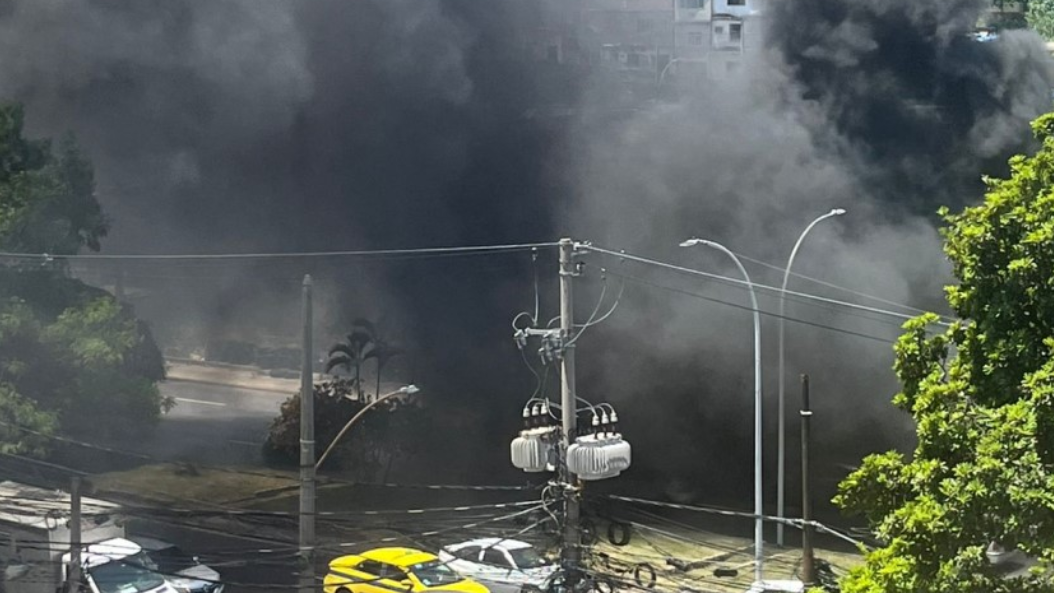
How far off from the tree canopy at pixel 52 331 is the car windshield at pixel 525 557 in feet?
33.9

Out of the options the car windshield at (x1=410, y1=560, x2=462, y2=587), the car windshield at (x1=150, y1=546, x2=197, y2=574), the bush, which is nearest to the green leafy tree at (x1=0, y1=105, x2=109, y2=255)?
the bush

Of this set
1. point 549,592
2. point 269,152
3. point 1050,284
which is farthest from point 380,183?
point 1050,284

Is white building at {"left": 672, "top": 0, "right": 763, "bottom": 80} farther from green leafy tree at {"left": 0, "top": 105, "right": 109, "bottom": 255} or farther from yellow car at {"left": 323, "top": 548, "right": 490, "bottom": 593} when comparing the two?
yellow car at {"left": 323, "top": 548, "right": 490, "bottom": 593}

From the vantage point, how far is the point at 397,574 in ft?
62.5

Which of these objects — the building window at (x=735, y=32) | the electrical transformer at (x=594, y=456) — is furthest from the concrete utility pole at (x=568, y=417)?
the building window at (x=735, y=32)

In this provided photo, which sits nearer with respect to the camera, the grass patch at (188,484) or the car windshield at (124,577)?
the car windshield at (124,577)

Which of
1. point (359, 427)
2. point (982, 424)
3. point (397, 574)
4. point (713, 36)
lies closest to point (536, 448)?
point (982, 424)

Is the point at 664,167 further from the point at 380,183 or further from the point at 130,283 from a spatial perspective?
the point at 130,283

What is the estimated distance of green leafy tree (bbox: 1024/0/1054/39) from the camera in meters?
49.8

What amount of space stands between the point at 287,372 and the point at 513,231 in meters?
5.94

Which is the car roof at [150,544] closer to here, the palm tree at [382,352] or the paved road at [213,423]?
the paved road at [213,423]

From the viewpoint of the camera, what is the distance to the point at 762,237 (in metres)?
31.3

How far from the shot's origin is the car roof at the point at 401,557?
19.1 m

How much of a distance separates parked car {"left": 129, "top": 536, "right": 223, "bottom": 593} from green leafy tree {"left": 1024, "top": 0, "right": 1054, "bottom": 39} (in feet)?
121
